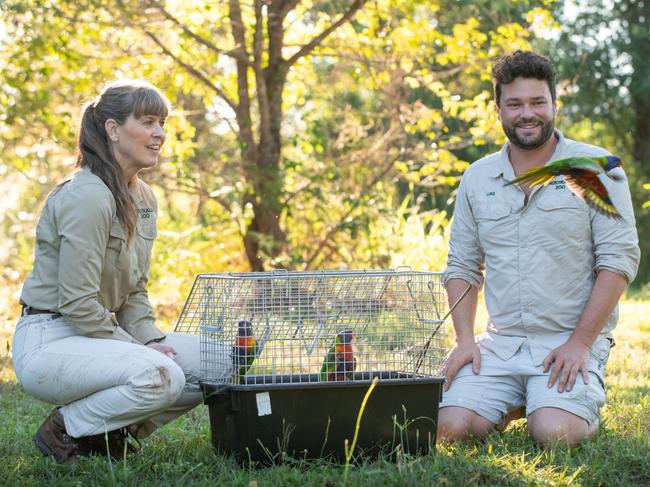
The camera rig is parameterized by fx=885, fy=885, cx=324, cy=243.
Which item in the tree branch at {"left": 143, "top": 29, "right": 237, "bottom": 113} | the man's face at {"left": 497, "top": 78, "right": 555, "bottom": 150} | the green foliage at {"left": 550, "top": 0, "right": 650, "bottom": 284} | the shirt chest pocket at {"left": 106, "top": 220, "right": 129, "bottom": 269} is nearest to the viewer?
the shirt chest pocket at {"left": 106, "top": 220, "right": 129, "bottom": 269}

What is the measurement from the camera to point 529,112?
345 cm

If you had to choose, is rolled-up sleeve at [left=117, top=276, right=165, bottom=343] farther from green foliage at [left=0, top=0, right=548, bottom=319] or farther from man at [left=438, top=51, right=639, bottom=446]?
green foliage at [left=0, top=0, right=548, bottom=319]

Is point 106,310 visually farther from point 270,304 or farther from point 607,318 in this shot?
point 607,318

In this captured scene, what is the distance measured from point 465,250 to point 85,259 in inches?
61.8

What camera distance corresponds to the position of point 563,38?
1631 cm

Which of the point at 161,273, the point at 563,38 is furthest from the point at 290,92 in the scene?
the point at 563,38

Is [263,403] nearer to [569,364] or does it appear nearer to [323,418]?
[323,418]

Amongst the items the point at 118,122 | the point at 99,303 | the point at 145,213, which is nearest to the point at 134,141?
the point at 118,122

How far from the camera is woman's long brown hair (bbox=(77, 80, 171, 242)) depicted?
307 cm

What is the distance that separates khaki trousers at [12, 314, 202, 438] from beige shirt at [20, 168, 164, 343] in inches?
3.1

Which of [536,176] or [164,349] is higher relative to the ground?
[536,176]

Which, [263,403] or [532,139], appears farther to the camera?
[532,139]

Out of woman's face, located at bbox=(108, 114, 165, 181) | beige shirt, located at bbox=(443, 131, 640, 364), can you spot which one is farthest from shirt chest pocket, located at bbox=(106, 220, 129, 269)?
beige shirt, located at bbox=(443, 131, 640, 364)

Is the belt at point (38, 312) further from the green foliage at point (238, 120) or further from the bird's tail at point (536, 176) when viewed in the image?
the green foliage at point (238, 120)
